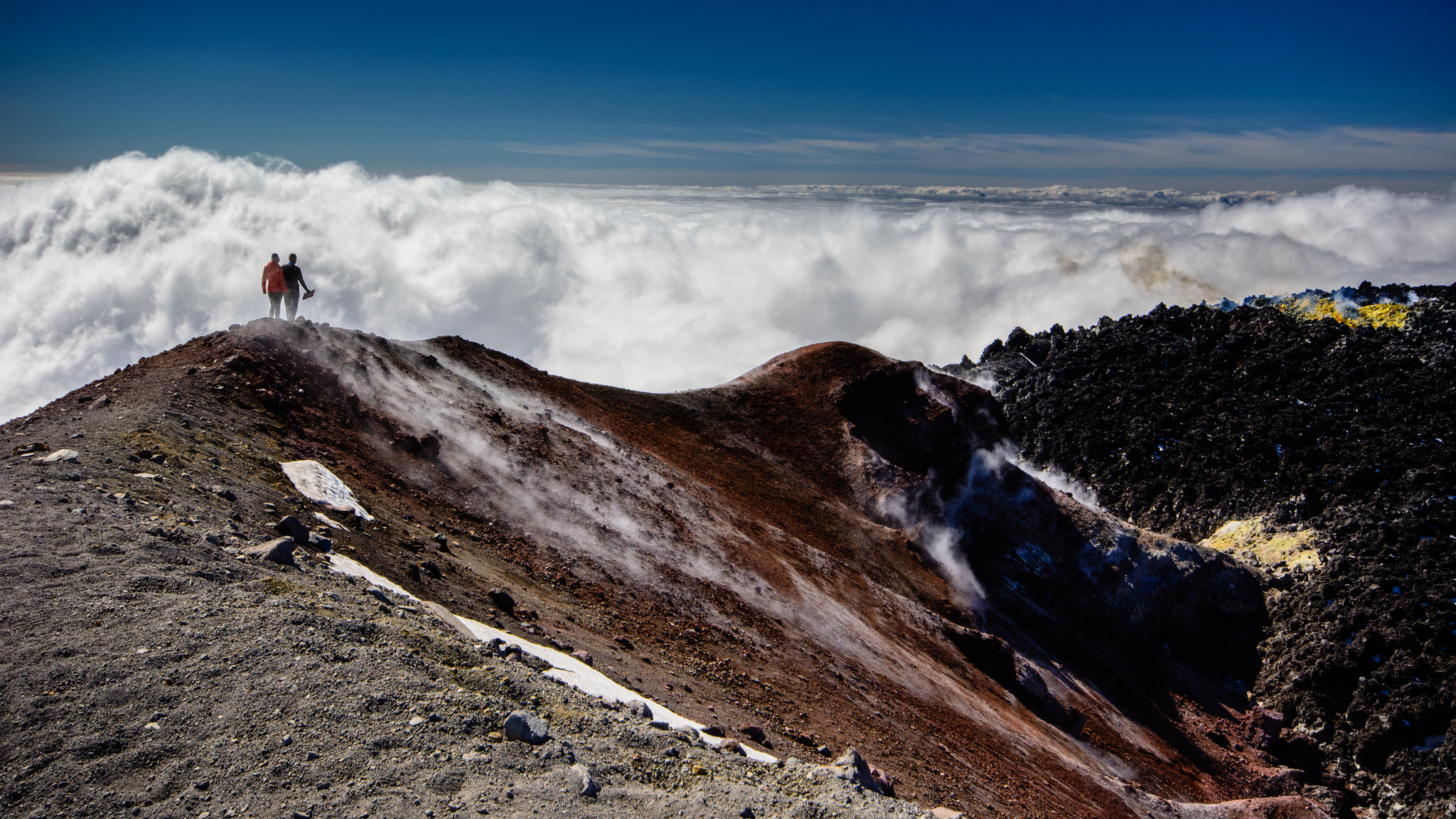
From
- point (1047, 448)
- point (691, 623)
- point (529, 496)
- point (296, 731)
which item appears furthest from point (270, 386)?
point (1047, 448)

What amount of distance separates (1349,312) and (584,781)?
58.3 m

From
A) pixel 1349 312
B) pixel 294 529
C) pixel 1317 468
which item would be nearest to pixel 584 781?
pixel 294 529

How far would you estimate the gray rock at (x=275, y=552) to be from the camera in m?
9.27

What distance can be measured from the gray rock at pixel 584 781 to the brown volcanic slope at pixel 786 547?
4.17 m

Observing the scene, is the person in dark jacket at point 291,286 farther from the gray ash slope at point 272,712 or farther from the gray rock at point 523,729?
the gray rock at point 523,729

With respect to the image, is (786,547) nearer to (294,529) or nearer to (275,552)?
(294,529)

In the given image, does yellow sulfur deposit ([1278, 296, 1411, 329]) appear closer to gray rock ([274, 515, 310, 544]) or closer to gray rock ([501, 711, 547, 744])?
gray rock ([501, 711, 547, 744])

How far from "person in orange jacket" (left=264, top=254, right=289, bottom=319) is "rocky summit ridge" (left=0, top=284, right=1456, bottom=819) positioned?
1560 millimetres

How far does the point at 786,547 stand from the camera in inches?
885

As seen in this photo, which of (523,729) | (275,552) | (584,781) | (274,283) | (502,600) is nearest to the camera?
(584,781)

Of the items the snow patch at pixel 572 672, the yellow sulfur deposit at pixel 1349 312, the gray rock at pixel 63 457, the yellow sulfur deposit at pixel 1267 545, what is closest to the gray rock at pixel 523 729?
the snow patch at pixel 572 672

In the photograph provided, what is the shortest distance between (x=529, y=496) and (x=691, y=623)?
4.70m

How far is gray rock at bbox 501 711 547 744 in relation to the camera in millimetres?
7125

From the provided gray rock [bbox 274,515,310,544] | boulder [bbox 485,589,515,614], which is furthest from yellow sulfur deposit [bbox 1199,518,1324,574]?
gray rock [bbox 274,515,310,544]
